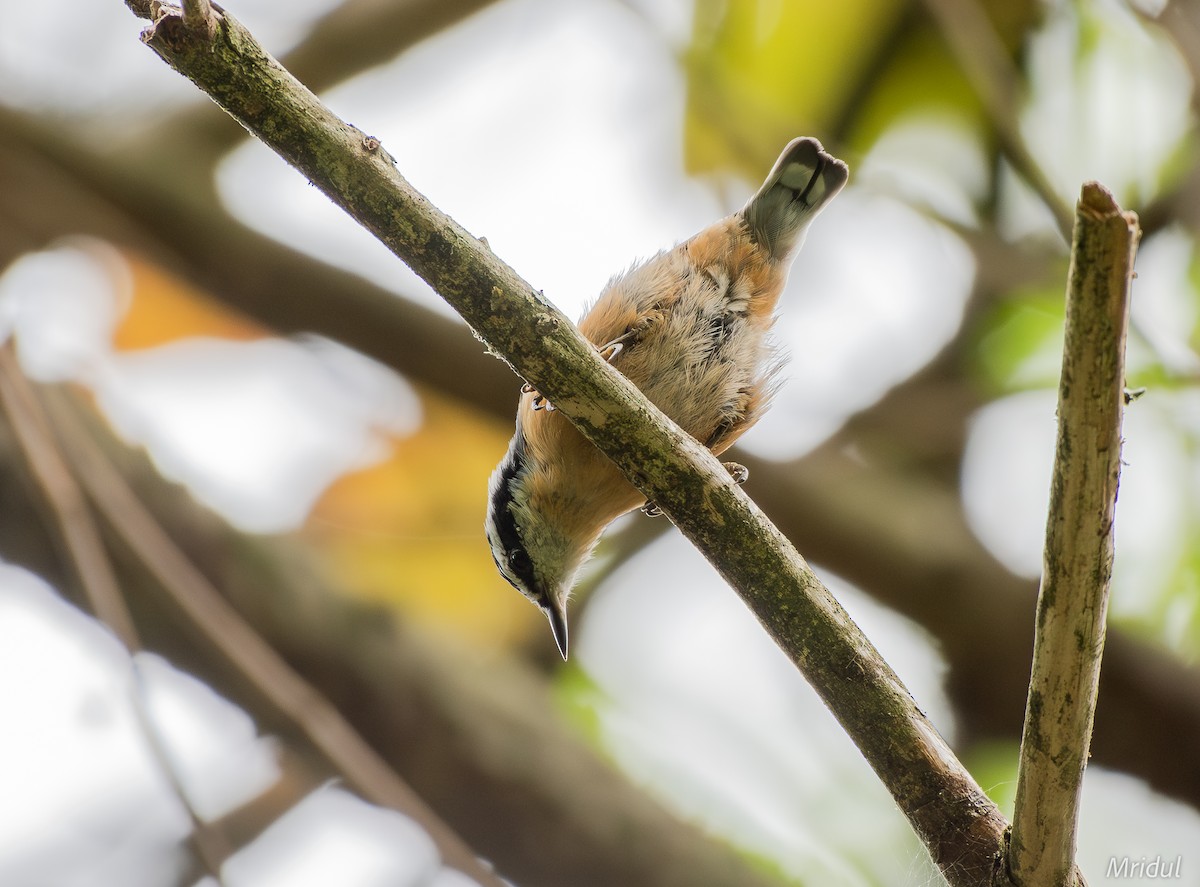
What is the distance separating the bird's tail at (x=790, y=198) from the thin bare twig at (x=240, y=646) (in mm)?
1998

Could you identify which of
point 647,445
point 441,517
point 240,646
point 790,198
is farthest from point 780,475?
point 647,445

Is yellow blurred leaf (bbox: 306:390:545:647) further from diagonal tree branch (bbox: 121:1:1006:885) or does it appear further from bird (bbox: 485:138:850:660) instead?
diagonal tree branch (bbox: 121:1:1006:885)

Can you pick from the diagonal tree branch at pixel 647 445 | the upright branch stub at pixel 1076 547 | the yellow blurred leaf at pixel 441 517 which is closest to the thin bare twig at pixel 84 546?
the yellow blurred leaf at pixel 441 517

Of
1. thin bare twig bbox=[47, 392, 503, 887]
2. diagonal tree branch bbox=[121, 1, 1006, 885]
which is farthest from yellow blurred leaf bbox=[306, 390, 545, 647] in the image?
diagonal tree branch bbox=[121, 1, 1006, 885]

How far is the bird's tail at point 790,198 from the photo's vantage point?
344cm

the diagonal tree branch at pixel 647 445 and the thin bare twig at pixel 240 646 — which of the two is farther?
the thin bare twig at pixel 240 646

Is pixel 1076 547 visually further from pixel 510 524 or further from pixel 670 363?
pixel 510 524

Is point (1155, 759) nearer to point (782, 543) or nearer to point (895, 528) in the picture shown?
point (895, 528)

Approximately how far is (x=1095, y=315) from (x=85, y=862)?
3.47 meters

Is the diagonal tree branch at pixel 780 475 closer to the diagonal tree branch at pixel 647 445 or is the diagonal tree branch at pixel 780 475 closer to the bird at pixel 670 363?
the bird at pixel 670 363

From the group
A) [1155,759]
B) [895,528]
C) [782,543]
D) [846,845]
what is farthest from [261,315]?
[1155,759]

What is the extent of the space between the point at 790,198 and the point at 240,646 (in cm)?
223

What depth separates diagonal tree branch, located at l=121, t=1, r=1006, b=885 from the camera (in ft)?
5.62

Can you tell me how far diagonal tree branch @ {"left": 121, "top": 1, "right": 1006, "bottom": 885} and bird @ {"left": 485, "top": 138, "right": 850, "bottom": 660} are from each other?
1.04 metres
